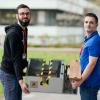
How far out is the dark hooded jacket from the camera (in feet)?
20.9

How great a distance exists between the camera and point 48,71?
6.71 m

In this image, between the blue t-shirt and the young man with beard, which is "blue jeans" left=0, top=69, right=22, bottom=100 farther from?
the blue t-shirt

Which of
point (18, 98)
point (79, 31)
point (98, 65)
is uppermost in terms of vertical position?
point (98, 65)

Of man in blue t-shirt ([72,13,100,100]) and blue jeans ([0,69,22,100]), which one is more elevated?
man in blue t-shirt ([72,13,100,100])

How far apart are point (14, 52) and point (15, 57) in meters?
0.06

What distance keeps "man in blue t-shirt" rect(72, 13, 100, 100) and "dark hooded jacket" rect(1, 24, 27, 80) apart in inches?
27.9

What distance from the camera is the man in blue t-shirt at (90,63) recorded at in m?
6.18

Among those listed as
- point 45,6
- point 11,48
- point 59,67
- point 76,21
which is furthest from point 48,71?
point 76,21

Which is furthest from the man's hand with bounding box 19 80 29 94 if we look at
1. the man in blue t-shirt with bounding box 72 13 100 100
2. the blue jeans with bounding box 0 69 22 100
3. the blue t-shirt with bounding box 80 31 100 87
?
the blue t-shirt with bounding box 80 31 100 87

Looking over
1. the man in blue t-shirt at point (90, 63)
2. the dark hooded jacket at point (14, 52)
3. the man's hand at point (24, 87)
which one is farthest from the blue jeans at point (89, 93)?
the dark hooded jacket at point (14, 52)

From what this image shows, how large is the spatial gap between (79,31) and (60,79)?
4541cm

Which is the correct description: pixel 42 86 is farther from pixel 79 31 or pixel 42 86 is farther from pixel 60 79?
pixel 79 31

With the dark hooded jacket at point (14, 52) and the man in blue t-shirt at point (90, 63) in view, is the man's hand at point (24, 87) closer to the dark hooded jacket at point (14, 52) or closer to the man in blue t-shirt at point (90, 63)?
the dark hooded jacket at point (14, 52)

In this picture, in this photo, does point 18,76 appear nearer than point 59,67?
Yes
